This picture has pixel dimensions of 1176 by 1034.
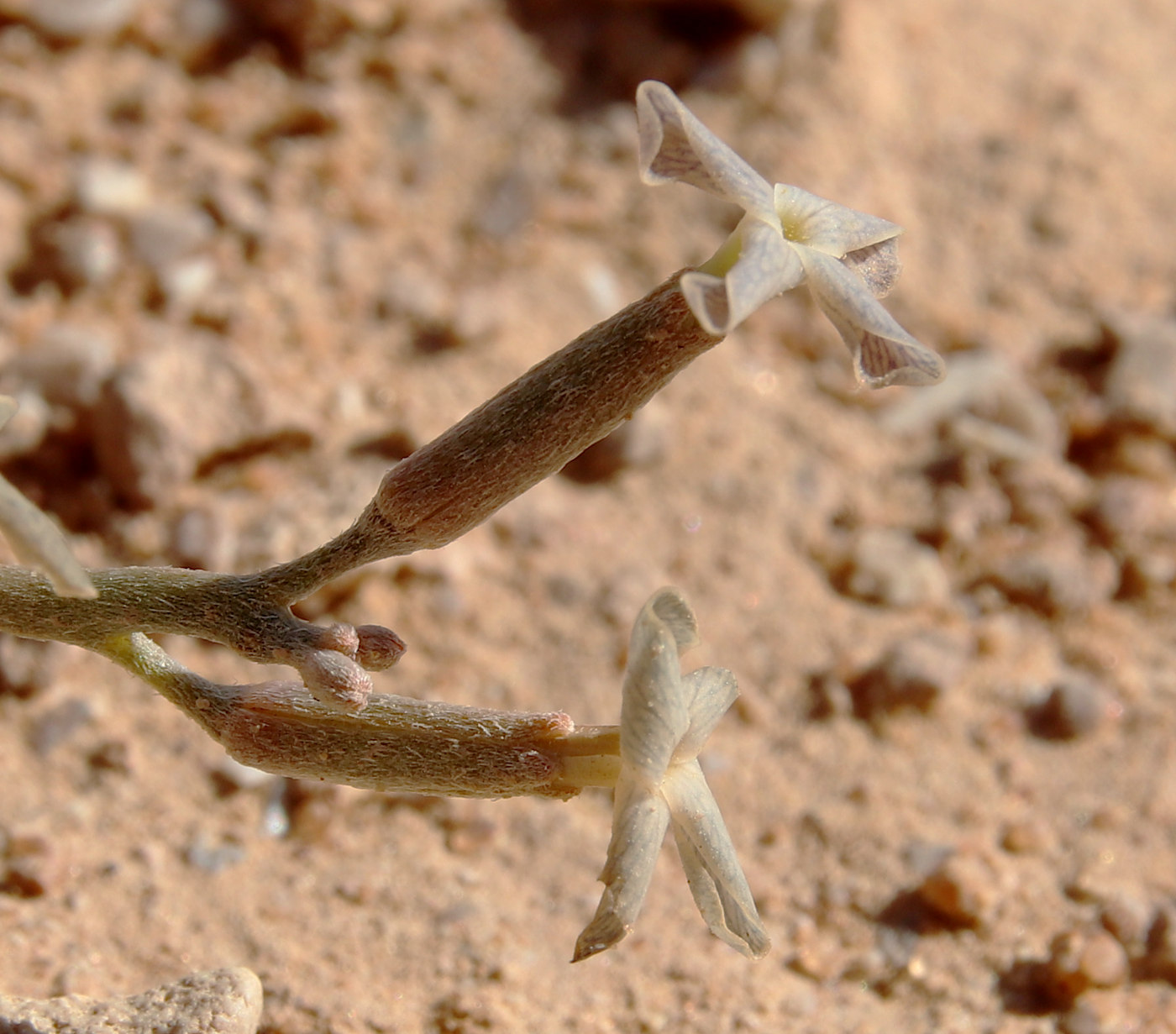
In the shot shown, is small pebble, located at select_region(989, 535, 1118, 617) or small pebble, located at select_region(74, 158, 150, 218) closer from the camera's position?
small pebble, located at select_region(989, 535, 1118, 617)

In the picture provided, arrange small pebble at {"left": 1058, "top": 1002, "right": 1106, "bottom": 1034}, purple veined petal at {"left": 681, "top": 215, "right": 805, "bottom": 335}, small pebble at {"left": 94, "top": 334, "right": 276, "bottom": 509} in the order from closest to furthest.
Result: purple veined petal at {"left": 681, "top": 215, "right": 805, "bottom": 335} < small pebble at {"left": 1058, "top": 1002, "right": 1106, "bottom": 1034} < small pebble at {"left": 94, "top": 334, "right": 276, "bottom": 509}

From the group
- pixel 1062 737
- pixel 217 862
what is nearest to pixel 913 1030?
pixel 1062 737

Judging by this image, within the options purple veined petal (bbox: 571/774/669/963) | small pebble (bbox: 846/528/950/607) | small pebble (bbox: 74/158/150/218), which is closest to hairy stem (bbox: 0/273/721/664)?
purple veined petal (bbox: 571/774/669/963)

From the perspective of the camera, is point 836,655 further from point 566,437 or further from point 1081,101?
point 1081,101

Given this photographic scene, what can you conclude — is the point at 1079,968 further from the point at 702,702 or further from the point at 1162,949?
the point at 702,702

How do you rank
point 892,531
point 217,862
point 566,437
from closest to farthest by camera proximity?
point 566,437
point 217,862
point 892,531

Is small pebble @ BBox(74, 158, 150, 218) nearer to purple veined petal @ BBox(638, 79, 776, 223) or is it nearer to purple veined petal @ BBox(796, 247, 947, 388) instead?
purple veined petal @ BBox(638, 79, 776, 223)
